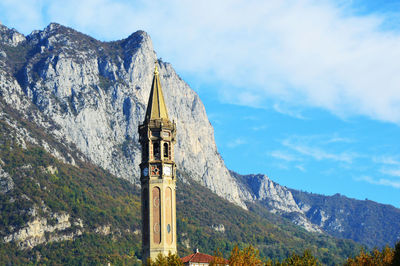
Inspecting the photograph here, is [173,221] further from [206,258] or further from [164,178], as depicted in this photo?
[206,258]

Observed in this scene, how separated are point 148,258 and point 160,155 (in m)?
14.8

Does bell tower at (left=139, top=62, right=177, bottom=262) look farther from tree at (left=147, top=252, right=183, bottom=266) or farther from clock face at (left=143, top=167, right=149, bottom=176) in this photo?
tree at (left=147, top=252, right=183, bottom=266)

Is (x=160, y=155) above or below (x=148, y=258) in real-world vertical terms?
above

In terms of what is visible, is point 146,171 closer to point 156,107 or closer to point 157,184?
point 157,184

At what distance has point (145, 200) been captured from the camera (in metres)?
99.4

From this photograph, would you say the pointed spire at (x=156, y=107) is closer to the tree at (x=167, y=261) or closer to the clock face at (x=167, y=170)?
the clock face at (x=167, y=170)

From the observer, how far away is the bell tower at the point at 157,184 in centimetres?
9719

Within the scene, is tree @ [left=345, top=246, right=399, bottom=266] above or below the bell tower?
below

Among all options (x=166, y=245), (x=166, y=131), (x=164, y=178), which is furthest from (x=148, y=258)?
(x=166, y=131)

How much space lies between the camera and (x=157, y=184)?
324ft

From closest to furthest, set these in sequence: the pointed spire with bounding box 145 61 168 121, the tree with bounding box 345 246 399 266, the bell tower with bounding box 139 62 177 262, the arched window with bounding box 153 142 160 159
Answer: the tree with bounding box 345 246 399 266 < the bell tower with bounding box 139 62 177 262 < the arched window with bounding box 153 142 160 159 < the pointed spire with bounding box 145 61 168 121

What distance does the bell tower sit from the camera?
97188 millimetres

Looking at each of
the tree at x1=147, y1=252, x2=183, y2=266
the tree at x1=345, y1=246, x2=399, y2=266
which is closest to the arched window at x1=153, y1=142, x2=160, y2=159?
the tree at x1=147, y1=252, x2=183, y2=266

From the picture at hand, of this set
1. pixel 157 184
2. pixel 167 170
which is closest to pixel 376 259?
pixel 167 170
